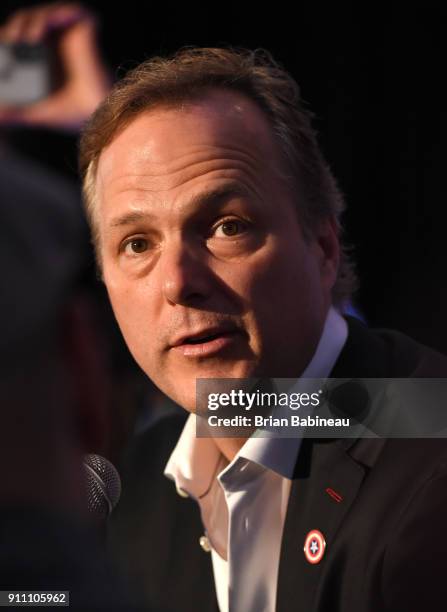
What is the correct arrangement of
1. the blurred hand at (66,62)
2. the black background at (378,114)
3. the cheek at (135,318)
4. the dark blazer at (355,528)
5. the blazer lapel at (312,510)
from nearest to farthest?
the dark blazer at (355,528)
the blazer lapel at (312,510)
the cheek at (135,318)
the black background at (378,114)
the blurred hand at (66,62)

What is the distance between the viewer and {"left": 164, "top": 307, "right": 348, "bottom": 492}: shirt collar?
6.33 ft

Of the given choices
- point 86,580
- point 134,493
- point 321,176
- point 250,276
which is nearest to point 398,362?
point 250,276

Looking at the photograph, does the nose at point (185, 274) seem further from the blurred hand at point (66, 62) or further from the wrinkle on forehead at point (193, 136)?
the blurred hand at point (66, 62)

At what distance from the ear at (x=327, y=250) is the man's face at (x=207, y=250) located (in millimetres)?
62

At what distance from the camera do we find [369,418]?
1905mm

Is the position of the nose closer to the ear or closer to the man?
the man

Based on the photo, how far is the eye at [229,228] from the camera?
1.96m

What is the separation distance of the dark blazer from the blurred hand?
9.86 feet

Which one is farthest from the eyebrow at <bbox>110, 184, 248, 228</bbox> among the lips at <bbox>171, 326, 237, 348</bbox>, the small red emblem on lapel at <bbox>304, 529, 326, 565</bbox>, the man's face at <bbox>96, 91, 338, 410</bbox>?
the small red emblem on lapel at <bbox>304, 529, 326, 565</bbox>

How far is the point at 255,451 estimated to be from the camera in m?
1.93

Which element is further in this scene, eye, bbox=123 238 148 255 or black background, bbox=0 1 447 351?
black background, bbox=0 1 447 351

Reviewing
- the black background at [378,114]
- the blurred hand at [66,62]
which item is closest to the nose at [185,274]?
the black background at [378,114]

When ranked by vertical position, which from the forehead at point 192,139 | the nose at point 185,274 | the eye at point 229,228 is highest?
the forehead at point 192,139

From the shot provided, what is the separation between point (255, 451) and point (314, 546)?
258 mm
